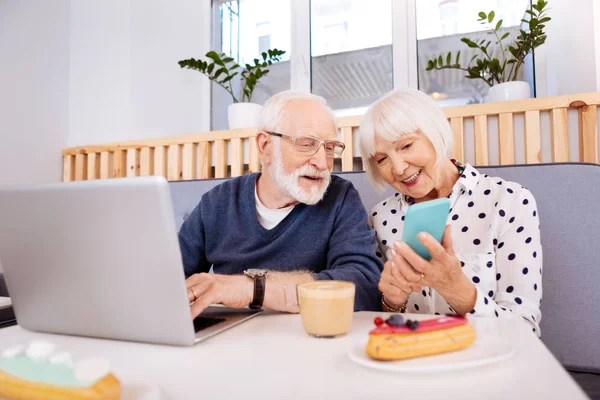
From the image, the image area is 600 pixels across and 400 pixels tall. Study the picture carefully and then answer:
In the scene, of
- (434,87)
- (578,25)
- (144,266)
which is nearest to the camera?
(144,266)

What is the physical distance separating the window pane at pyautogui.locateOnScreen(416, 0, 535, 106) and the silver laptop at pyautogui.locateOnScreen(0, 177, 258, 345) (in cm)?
216

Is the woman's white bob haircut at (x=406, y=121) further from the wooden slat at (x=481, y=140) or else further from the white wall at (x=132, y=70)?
the white wall at (x=132, y=70)

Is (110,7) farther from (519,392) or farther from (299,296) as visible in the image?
(519,392)

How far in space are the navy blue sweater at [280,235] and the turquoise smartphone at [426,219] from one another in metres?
0.38

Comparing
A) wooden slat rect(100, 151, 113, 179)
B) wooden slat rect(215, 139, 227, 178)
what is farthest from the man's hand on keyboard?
wooden slat rect(100, 151, 113, 179)

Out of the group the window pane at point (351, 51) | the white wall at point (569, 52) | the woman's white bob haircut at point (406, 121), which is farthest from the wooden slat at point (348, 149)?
the white wall at point (569, 52)

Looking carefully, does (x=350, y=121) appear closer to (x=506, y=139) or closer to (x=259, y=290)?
(x=506, y=139)

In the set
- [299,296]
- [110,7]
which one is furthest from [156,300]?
[110,7]

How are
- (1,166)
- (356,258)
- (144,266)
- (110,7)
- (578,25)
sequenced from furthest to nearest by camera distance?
1. (110,7)
2. (1,166)
3. (578,25)
4. (356,258)
5. (144,266)

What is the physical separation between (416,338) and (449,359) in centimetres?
4

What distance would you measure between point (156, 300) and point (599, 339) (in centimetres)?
116

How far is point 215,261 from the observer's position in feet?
4.01

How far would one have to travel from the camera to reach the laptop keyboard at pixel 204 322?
2.14 ft

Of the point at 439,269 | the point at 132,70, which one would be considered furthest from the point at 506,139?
the point at 132,70
